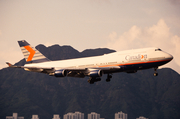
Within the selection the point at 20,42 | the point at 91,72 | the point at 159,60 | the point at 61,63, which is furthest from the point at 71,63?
the point at 159,60

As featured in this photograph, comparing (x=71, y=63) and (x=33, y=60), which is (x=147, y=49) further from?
(x=33, y=60)

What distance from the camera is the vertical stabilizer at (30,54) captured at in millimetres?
92875

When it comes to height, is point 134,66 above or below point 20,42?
below

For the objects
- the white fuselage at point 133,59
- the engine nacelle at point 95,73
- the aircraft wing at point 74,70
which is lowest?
the engine nacelle at point 95,73

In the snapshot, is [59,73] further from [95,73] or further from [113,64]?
[113,64]

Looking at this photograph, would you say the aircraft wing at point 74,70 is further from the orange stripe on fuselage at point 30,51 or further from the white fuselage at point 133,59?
the orange stripe on fuselage at point 30,51

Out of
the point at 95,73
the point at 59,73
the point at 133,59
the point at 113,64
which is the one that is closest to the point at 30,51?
the point at 59,73

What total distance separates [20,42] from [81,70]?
2736 centimetres

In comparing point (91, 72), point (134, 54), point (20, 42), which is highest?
point (20, 42)

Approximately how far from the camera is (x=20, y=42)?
9531 cm

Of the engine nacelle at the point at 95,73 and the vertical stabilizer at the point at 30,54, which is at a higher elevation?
the vertical stabilizer at the point at 30,54

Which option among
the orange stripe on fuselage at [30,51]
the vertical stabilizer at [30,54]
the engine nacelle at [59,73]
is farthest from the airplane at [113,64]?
the orange stripe on fuselage at [30,51]

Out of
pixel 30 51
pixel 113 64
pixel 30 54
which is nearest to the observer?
pixel 113 64

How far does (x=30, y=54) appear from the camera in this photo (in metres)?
93.4
